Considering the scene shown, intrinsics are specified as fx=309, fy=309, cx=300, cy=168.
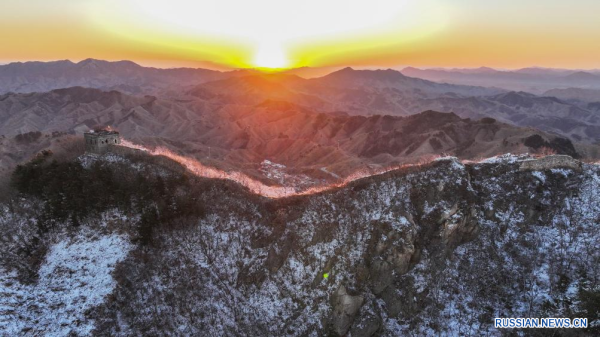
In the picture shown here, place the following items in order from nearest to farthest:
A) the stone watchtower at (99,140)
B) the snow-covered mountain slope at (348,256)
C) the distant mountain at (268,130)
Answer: the snow-covered mountain slope at (348,256) → the stone watchtower at (99,140) → the distant mountain at (268,130)

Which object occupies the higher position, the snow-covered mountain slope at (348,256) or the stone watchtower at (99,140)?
the stone watchtower at (99,140)

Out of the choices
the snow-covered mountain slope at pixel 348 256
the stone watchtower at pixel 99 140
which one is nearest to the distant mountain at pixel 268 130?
the snow-covered mountain slope at pixel 348 256

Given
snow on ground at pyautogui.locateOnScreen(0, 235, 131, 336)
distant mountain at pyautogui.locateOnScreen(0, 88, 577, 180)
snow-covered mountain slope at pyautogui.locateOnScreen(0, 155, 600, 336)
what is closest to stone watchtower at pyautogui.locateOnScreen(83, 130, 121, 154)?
snow-covered mountain slope at pyautogui.locateOnScreen(0, 155, 600, 336)

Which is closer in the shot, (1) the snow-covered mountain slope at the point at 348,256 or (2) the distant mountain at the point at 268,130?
(1) the snow-covered mountain slope at the point at 348,256

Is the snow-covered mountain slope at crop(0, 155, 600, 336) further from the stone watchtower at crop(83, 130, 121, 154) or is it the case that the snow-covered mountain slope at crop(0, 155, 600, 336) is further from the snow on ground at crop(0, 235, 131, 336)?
the stone watchtower at crop(83, 130, 121, 154)

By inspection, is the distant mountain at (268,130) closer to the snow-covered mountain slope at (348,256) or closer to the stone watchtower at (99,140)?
the snow-covered mountain slope at (348,256)

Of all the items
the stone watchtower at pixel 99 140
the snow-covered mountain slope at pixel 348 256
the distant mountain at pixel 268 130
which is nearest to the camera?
the snow-covered mountain slope at pixel 348 256

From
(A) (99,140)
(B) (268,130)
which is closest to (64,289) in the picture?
(A) (99,140)
